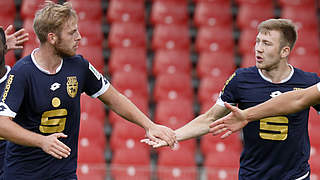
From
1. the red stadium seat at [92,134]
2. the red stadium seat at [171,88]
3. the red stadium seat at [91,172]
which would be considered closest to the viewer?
the red stadium seat at [91,172]

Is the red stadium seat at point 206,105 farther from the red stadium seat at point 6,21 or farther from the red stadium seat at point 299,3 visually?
the red stadium seat at point 6,21

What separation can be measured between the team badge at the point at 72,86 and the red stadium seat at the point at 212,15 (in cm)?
577

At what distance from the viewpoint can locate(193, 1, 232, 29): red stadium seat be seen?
9977 mm

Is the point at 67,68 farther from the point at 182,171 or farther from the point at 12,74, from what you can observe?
the point at 182,171

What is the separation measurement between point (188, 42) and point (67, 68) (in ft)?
18.3

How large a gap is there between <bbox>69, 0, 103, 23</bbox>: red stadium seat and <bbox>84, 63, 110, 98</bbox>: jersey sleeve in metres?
5.63

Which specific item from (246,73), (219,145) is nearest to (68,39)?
(246,73)

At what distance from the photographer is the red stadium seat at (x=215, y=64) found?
9.34 meters

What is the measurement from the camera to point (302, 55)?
9500mm

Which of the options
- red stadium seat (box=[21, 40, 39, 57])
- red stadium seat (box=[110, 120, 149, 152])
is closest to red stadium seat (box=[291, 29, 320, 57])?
red stadium seat (box=[110, 120, 149, 152])

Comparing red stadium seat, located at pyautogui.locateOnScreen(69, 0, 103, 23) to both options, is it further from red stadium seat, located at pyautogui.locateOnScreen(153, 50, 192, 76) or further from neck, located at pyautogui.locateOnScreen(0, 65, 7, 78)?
neck, located at pyautogui.locateOnScreen(0, 65, 7, 78)

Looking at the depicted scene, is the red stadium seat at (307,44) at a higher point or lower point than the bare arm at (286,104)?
lower

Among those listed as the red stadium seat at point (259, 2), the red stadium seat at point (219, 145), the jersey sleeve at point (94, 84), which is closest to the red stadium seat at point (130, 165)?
the red stadium seat at point (219, 145)

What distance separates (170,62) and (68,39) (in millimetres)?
5192
